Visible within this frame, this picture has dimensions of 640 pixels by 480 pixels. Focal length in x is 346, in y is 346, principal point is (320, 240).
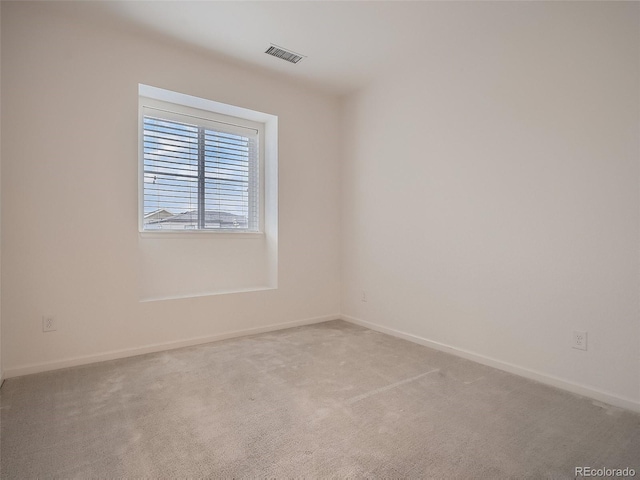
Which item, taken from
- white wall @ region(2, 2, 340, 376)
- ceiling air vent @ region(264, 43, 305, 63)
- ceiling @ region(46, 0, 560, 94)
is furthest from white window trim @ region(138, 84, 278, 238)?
ceiling air vent @ region(264, 43, 305, 63)

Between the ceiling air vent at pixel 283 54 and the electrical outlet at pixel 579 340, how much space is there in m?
3.08

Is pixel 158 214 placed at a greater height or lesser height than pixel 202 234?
greater

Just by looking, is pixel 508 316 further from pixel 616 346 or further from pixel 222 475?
pixel 222 475

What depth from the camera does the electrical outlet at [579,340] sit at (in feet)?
7.29

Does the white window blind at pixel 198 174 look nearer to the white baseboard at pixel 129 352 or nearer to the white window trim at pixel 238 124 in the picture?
the white window trim at pixel 238 124

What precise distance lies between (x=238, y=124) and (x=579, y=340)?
3557 millimetres

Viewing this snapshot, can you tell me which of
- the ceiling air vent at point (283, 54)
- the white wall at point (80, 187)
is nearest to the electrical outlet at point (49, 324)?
the white wall at point (80, 187)

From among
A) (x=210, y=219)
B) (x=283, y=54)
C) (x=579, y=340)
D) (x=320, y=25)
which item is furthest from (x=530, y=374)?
(x=283, y=54)

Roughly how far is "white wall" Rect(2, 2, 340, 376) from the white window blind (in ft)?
1.26

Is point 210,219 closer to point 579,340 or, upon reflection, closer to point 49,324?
point 49,324

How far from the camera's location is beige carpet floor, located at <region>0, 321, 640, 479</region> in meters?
1.50

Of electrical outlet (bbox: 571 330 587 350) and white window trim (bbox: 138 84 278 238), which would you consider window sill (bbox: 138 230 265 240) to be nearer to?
white window trim (bbox: 138 84 278 238)

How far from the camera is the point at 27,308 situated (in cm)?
247

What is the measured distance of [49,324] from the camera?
2.54 meters
